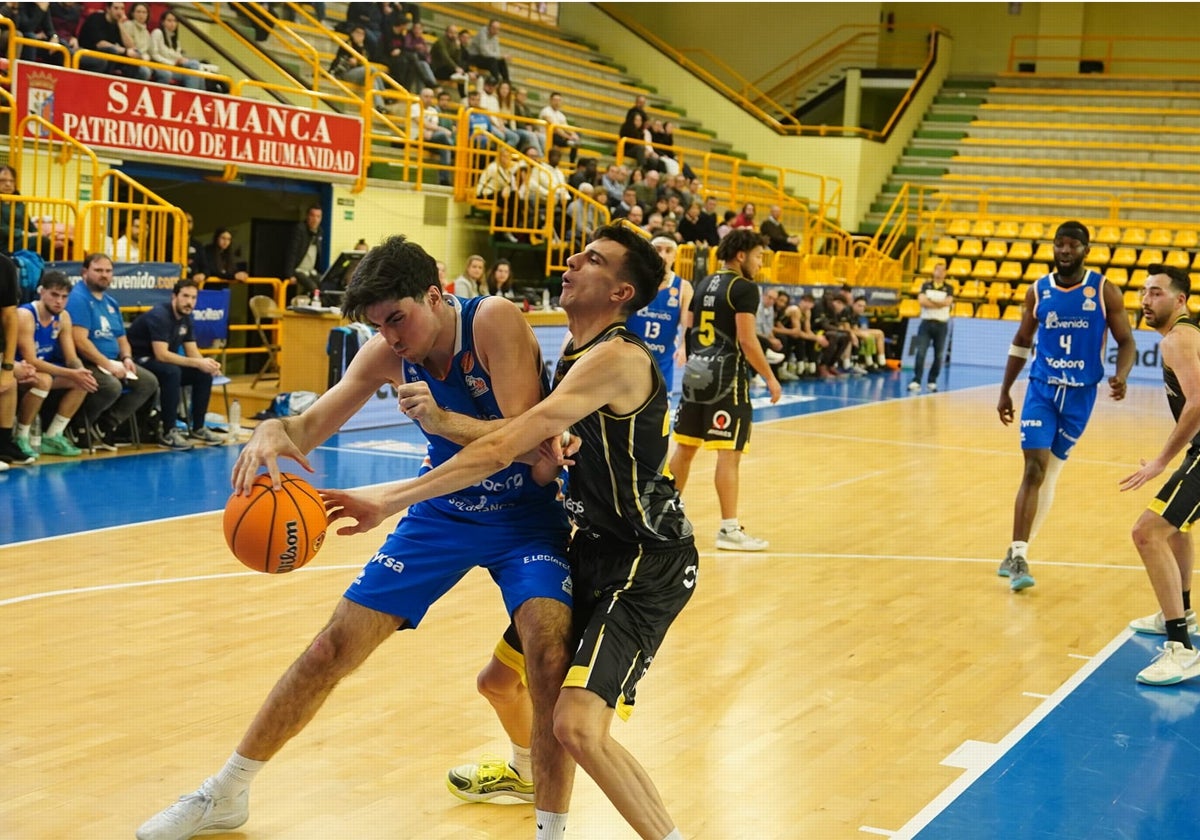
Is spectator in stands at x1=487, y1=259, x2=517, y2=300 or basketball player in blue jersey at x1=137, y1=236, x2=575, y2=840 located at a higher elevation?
spectator in stands at x1=487, y1=259, x2=517, y2=300

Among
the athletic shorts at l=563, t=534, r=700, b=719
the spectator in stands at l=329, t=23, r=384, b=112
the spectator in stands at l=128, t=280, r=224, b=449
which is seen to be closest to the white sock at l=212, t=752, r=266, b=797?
the athletic shorts at l=563, t=534, r=700, b=719

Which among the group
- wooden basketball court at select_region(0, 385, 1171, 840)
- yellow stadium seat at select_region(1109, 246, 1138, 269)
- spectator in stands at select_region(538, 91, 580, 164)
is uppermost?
spectator in stands at select_region(538, 91, 580, 164)

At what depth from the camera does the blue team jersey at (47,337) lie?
9602 mm

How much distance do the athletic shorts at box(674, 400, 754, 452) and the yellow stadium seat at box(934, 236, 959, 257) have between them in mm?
19791

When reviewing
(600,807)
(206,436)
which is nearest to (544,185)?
(206,436)

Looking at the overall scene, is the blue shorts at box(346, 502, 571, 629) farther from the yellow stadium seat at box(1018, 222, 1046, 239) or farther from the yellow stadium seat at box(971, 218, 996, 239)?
the yellow stadium seat at box(971, 218, 996, 239)

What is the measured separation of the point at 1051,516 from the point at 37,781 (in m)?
7.48

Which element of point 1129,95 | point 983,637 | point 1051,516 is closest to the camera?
point 983,637

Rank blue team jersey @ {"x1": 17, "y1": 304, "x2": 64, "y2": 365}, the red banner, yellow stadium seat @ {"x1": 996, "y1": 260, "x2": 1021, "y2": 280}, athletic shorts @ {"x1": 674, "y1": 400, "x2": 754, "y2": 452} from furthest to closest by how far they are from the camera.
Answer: yellow stadium seat @ {"x1": 996, "y1": 260, "x2": 1021, "y2": 280} → the red banner → blue team jersey @ {"x1": 17, "y1": 304, "x2": 64, "y2": 365} → athletic shorts @ {"x1": 674, "y1": 400, "x2": 754, "y2": 452}

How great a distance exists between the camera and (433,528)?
3818mm

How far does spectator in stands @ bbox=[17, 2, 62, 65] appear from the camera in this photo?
44.0 feet

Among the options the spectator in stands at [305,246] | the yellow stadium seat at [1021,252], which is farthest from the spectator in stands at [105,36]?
the yellow stadium seat at [1021,252]

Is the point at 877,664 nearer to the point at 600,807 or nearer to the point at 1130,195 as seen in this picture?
the point at 600,807

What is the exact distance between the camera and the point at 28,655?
5.43 m
